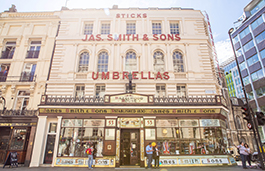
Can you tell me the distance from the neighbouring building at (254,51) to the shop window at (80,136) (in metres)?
35.7

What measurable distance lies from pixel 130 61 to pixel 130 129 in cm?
763

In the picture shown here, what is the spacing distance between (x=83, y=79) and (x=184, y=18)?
1413 centimetres

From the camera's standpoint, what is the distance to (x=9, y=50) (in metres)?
19.7

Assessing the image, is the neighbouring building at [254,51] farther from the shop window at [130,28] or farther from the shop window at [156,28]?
the shop window at [130,28]

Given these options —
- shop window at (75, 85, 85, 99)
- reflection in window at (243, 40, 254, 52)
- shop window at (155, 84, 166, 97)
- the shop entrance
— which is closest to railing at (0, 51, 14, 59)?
shop window at (75, 85, 85, 99)

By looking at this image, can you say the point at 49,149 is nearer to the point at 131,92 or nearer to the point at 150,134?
the point at 131,92

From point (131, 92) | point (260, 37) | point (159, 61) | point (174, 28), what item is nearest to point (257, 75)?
point (260, 37)

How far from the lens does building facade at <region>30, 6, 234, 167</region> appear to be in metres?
13.7

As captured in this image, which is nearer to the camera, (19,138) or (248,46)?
(19,138)

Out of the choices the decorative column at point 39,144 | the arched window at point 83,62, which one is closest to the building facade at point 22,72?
the decorative column at point 39,144

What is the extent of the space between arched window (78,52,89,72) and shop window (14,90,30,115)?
6.33 m

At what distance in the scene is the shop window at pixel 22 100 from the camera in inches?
676

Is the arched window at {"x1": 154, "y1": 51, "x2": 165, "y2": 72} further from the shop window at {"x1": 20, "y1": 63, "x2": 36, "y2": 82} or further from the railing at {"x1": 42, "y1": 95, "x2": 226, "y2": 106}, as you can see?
the shop window at {"x1": 20, "y1": 63, "x2": 36, "y2": 82}

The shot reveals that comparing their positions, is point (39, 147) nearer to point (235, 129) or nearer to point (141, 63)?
point (141, 63)
